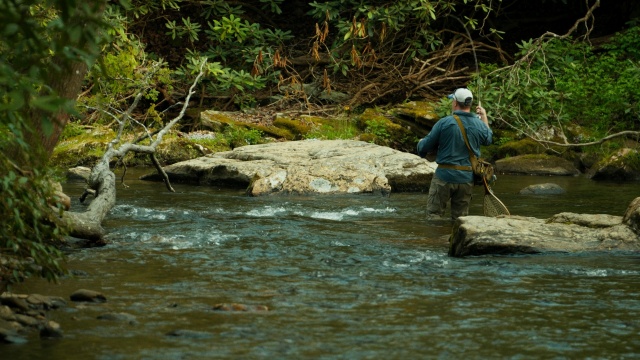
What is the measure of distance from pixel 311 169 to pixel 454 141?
483 cm

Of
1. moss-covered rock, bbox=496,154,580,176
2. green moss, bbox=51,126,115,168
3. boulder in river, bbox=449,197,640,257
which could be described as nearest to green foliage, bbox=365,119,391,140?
moss-covered rock, bbox=496,154,580,176

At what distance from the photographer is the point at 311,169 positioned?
641 inches

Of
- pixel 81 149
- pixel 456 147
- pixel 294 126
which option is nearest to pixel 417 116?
pixel 294 126

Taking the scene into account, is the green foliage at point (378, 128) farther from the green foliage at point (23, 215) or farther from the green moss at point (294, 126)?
the green foliage at point (23, 215)

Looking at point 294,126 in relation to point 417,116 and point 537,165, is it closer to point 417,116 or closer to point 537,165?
point 417,116

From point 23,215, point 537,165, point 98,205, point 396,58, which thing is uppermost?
point 396,58

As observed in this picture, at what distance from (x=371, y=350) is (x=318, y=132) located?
15.3 metres

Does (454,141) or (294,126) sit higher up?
(294,126)

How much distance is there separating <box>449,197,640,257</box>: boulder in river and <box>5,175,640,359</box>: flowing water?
6.0 inches

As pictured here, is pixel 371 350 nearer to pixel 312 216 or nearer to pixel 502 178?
pixel 312 216

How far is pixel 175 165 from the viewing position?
1767 centimetres

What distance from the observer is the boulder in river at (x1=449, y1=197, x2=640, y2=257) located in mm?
9609

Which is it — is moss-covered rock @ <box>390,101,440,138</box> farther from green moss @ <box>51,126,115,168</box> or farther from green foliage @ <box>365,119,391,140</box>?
green moss @ <box>51,126,115,168</box>

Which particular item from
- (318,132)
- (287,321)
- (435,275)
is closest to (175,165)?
(318,132)
